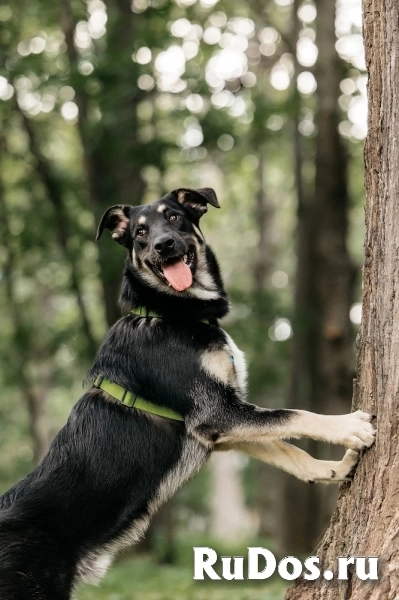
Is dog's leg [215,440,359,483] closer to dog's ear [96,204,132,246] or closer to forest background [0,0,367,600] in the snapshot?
dog's ear [96,204,132,246]

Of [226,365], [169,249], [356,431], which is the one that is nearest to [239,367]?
[226,365]

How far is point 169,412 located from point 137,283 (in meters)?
1.03

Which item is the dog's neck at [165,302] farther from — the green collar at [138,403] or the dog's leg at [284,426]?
the dog's leg at [284,426]

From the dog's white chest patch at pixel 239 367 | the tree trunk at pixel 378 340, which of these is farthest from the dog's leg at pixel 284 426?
the dog's white chest patch at pixel 239 367

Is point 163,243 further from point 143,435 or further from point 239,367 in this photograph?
point 143,435

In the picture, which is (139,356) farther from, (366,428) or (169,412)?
(366,428)

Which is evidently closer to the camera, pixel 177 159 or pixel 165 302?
pixel 165 302

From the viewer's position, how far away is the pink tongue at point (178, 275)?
5691 mm

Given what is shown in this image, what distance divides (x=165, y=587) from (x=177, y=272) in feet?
23.3

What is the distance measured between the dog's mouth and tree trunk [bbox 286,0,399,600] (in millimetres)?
1362

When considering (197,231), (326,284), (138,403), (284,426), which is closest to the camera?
(284,426)

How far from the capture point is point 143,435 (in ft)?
16.7

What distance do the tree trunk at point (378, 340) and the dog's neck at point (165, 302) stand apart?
4.03 ft

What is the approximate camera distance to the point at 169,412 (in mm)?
5227
